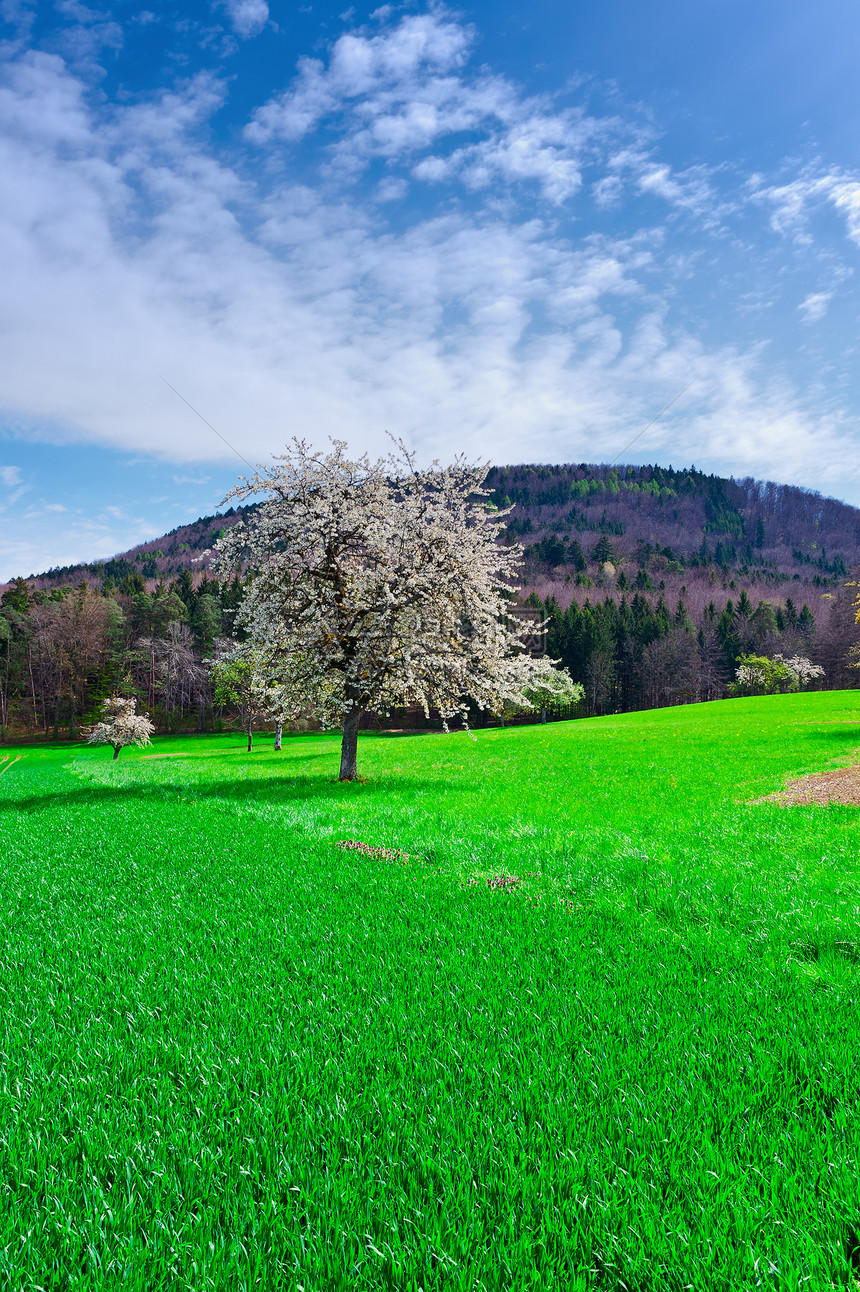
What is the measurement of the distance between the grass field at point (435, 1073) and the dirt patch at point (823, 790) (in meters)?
4.80

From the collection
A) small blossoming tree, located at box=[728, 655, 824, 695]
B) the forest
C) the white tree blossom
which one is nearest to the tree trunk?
the forest

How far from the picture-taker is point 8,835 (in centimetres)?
1145

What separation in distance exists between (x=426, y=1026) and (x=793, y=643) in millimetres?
119814

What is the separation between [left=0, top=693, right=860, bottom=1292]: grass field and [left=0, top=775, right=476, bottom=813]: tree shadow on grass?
788 cm

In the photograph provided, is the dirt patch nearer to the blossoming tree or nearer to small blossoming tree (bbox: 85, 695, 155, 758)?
the blossoming tree

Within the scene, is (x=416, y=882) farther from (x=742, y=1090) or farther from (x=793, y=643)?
(x=793, y=643)

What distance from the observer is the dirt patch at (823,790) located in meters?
12.2

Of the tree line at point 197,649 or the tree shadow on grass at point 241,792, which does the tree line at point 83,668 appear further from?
the tree shadow on grass at point 241,792

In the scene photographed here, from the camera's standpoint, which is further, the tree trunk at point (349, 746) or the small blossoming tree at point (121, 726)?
the small blossoming tree at point (121, 726)

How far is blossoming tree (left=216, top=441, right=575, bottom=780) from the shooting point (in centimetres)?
1805

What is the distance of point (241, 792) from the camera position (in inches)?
677

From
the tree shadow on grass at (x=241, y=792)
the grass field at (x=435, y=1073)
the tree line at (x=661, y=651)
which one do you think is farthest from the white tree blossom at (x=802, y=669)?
the grass field at (x=435, y=1073)

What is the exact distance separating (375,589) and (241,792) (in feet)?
24.3

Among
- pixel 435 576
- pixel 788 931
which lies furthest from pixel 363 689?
pixel 788 931
